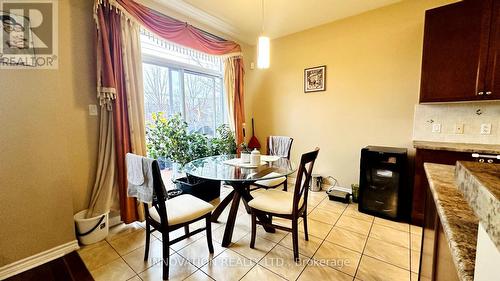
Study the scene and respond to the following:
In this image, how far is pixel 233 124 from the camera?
3.65 meters

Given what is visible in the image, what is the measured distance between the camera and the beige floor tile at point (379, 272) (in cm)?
155

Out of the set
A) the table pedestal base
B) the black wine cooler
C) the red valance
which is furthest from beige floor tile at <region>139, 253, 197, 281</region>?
the red valance

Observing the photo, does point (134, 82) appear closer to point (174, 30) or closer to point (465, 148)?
point (174, 30)

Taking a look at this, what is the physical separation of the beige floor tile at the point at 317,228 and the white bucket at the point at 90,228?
6.41ft

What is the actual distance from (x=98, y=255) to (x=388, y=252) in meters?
2.52

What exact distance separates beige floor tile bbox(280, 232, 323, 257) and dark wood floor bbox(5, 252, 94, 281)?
1.58 metres

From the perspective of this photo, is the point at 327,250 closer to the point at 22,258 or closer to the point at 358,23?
the point at 22,258

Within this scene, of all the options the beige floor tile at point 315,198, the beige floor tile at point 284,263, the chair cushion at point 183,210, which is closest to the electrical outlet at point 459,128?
the beige floor tile at point 315,198

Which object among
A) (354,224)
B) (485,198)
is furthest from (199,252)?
(485,198)

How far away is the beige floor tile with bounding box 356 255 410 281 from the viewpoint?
155 cm

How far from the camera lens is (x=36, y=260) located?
171 centimetres

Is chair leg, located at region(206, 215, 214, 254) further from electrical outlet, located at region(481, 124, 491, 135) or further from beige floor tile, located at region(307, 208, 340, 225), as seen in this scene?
electrical outlet, located at region(481, 124, 491, 135)

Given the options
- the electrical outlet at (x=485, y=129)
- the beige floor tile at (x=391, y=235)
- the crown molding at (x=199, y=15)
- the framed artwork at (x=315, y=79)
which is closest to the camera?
the beige floor tile at (x=391, y=235)

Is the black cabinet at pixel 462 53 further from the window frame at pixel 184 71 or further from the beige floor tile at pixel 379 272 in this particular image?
the window frame at pixel 184 71
